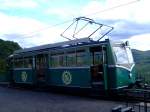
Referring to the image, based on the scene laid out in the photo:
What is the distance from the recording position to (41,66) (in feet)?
88.3

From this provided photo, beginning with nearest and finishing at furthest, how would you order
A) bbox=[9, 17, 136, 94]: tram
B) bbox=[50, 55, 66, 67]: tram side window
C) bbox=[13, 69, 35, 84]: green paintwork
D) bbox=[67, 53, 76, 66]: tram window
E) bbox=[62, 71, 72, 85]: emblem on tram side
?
bbox=[9, 17, 136, 94]: tram, bbox=[67, 53, 76, 66]: tram window, bbox=[62, 71, 72, 85]: emblem on tram side, bbox=[50, 55, 66, 67]: tram side window, bbox=[13, 69, 35, 84]: green paintwork

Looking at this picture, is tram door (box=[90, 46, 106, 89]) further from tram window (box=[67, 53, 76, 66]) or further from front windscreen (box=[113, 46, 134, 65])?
tram window (box=[67, 53, 76, 66])

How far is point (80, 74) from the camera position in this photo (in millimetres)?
22000

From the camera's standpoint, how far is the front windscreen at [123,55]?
20672mm

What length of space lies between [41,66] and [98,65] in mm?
7091

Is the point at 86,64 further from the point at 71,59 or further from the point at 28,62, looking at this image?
the point at 28,62

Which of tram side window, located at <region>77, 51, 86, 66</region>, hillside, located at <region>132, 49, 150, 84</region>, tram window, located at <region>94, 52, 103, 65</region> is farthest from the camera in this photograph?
hillside, located at <region>132, 49, 150, 84</region>

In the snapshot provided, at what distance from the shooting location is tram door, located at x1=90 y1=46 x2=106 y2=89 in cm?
2047

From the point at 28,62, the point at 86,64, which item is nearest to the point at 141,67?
the point at 86,64

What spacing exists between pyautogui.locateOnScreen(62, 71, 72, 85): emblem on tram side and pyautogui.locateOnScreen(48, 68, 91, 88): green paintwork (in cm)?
14

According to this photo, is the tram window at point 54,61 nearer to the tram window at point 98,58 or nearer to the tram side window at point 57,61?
the tram side window at point 57,61

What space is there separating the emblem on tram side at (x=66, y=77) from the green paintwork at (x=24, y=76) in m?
4.77

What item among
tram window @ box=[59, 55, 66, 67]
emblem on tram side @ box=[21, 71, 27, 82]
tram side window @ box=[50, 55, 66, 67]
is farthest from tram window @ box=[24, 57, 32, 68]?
tram window @ box=[59, 55, 66, 67]

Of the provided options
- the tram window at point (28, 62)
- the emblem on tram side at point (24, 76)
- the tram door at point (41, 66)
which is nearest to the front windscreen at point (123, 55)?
the tram door at point (41, 66)
